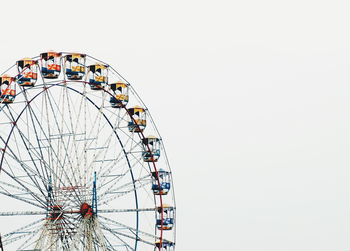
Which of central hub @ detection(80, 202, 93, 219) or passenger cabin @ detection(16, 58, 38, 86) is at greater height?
passenger cabin @ detection(16, 58, 38, 86)

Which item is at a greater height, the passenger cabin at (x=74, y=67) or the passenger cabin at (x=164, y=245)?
the passenger cabin at (x=74, y=67)

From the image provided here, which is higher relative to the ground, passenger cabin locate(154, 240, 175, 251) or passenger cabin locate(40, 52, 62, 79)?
passenger cabin locate(40, 52, 62, 79)

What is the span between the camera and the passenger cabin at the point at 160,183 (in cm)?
5041

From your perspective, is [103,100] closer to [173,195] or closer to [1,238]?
[173,195]

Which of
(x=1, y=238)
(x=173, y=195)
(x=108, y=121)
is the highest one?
(x=108, y=121)

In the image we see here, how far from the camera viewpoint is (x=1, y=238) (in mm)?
42250

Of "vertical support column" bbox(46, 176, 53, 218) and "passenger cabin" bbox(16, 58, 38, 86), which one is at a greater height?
"passenger cabin" bbox(16, 58, 38, 86)

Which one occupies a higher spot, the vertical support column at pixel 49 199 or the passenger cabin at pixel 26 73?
the passenger cabin at pixel 26 73

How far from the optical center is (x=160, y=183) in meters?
50.4

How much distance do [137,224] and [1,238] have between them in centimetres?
950

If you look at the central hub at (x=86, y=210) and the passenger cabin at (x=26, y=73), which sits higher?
the passenger cabin at (x=26, y=73)

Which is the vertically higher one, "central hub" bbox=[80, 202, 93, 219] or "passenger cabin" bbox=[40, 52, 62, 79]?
"passenger cabin" bbox=[40, 52, 62, 79]

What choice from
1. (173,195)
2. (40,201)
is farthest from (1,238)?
(173,195)

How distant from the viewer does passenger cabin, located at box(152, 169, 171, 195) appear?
1984 inches
